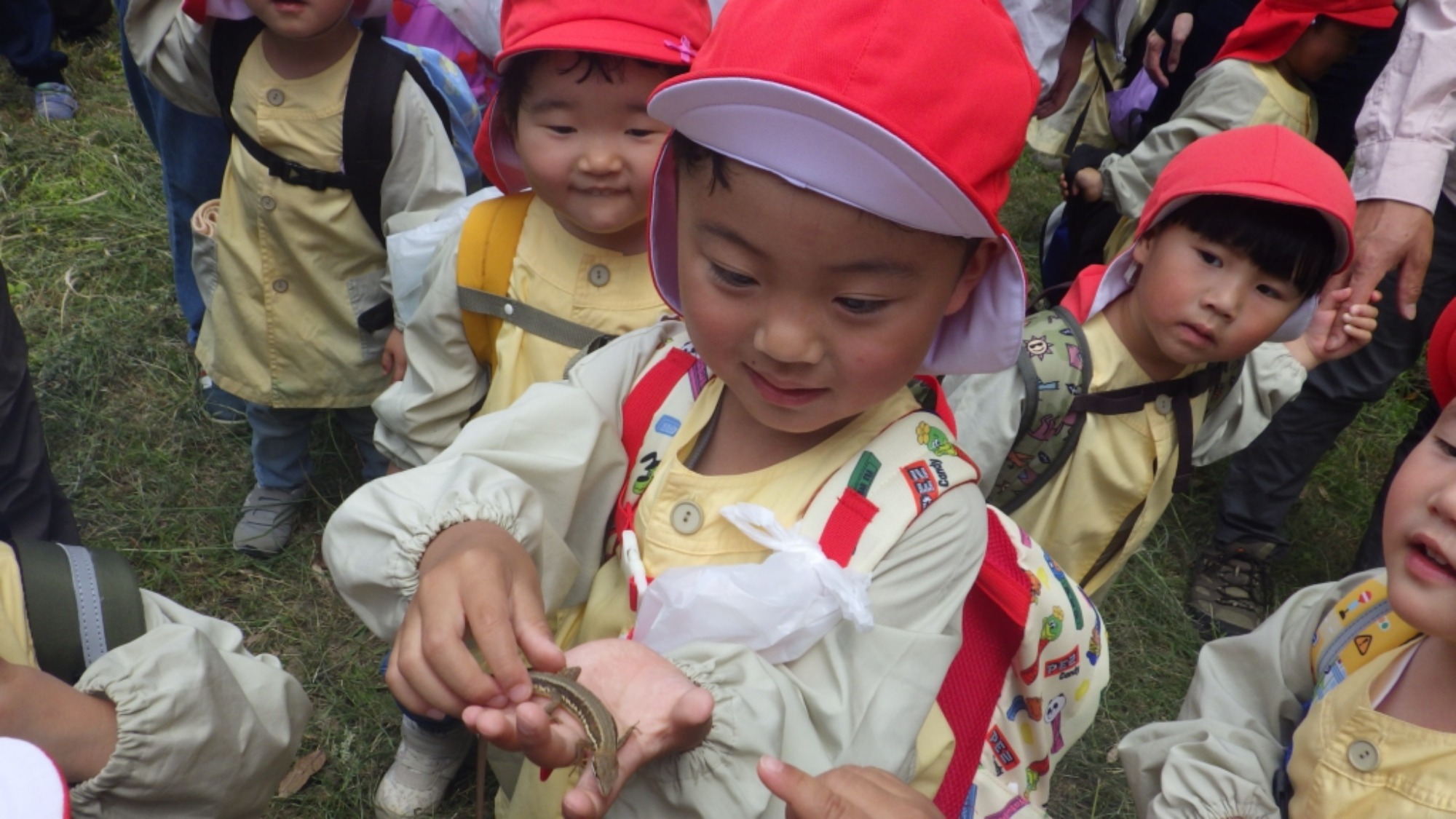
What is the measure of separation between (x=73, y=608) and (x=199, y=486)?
2.09 metres

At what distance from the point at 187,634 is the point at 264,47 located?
1844 millimetres

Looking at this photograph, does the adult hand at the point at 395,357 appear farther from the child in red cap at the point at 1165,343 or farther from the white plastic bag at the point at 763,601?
the white plastic bag at the point at 763,601

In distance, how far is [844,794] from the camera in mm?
1122

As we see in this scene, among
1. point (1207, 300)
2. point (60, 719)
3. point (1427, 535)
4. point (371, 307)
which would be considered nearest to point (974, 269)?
point (1427, 535)

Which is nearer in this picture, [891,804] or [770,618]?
[891,804]

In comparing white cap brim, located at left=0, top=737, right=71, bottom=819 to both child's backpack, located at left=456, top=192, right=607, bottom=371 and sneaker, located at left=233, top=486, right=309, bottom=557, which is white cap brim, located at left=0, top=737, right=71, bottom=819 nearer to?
child's backpack, located at left=456, top=192, right=607, bottom=371

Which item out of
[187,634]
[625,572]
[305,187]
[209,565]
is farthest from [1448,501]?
[209,565]

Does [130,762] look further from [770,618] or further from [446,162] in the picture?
[446,162]

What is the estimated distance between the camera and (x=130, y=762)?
1281mm

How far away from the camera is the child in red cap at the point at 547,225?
1974 millimetres

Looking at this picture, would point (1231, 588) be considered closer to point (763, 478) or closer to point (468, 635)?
point (763, 478)

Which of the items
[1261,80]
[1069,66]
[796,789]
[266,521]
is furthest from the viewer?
[1069,66]

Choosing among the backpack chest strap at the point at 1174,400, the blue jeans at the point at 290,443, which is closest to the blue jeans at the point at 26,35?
the blue jeans at the point at 290,443

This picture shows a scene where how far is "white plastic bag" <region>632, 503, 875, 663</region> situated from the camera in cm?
128
